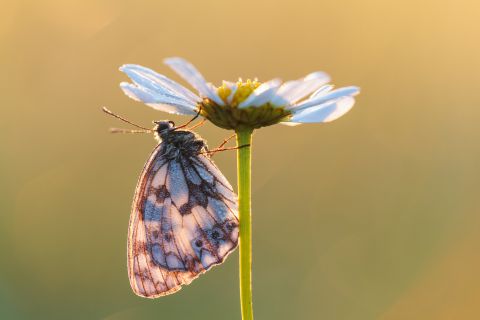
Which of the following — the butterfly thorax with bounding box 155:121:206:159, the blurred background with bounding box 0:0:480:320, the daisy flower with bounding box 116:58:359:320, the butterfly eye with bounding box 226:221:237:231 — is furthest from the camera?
the blurred background with bounding box 0:0:480:320

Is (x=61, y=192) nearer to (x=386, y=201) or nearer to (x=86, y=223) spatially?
(x=86, y=223)

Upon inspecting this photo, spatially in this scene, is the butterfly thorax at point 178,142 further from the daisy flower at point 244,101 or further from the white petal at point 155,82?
the white petal at point 155,82

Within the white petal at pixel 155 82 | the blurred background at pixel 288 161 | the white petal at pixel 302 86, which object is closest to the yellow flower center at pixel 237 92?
the white petal at pixel 155 82

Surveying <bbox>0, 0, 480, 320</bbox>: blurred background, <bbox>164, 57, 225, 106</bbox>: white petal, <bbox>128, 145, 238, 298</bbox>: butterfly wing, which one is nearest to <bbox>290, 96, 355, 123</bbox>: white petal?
<bbox>164, 57, 225, 106</bbox>: white petal

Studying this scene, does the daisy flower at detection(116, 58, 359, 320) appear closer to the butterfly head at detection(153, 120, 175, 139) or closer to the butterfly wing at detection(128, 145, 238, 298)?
the butterfly wing at detection(128, 145, 238, 298)

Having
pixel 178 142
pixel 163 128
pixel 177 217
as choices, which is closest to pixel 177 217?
pixel 177 217
